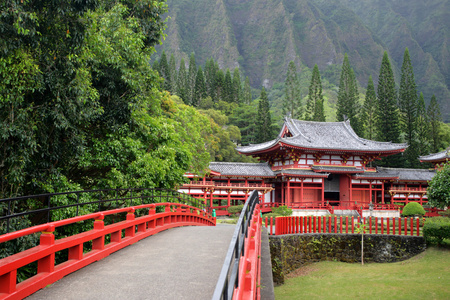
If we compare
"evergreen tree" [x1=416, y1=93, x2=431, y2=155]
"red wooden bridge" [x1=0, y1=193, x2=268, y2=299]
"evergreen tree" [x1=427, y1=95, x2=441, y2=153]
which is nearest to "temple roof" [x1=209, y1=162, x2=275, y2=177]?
"red wooden bridge" [x1=0, y1=193, x2=268, y2=299]

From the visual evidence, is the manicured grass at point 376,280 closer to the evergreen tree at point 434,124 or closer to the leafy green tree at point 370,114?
the leafy green tree at point 370,114

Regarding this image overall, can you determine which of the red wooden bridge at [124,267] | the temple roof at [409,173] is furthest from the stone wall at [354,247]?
the temple roof at [409,173]

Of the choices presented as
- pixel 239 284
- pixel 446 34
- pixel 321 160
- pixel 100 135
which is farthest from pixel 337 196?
pixel 446 34

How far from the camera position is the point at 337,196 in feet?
121

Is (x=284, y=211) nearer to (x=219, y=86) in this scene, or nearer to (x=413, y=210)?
(x=413, y=210)

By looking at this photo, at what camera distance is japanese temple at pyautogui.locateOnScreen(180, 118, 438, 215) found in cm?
3209

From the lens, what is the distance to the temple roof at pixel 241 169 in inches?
1302

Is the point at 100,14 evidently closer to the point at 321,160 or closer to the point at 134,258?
the point at 134,258

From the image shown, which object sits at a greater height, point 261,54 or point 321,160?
point 261,54

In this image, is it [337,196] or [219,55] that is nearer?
[337,196]

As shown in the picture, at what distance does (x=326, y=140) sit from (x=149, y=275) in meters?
32.5

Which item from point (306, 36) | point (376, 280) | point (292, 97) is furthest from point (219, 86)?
point (306, 36)

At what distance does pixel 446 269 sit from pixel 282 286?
6.90 m

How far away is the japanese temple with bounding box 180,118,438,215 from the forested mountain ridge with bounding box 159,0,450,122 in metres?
94.2
